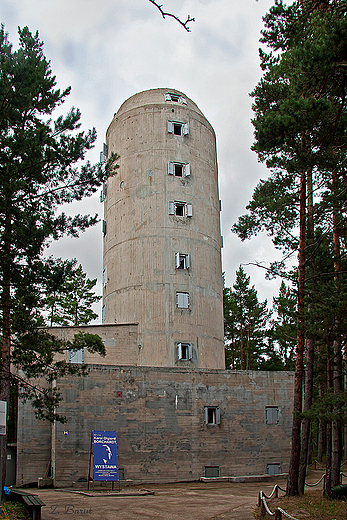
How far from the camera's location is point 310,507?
13.8 metres

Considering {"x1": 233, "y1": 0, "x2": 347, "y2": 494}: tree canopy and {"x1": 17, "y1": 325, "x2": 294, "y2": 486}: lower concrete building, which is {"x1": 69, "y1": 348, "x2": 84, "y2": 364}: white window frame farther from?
{"x1": 233, "y1": 0, "x2": 347, "y2": 494}: tree canopy

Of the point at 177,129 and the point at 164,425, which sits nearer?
the point at 164,425

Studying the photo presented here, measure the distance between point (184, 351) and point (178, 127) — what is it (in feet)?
46.3

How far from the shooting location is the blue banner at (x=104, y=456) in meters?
20.1

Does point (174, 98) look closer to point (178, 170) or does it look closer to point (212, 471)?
point (178, 170)

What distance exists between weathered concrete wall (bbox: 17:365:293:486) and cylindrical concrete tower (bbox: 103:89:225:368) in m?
3.02

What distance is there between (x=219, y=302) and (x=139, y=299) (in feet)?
17.1

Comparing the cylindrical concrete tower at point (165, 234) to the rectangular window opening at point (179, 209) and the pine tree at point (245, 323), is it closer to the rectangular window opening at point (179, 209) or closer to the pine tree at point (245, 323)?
the rectangular window opening at point (179, 209)

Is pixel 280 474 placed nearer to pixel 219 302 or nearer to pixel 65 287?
pixel 219 302

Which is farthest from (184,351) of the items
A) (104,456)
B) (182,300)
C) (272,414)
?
(104,456)

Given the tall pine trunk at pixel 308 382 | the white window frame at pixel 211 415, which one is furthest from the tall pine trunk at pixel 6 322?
the white window frame at pixel 211 415

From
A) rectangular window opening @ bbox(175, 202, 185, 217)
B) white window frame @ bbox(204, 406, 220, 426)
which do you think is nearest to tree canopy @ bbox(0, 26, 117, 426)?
white window frame @ bbox(204, 406, 220, 426)

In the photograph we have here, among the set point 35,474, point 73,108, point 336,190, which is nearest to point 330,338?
point 336,190

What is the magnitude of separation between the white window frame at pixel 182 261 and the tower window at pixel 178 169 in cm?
511
